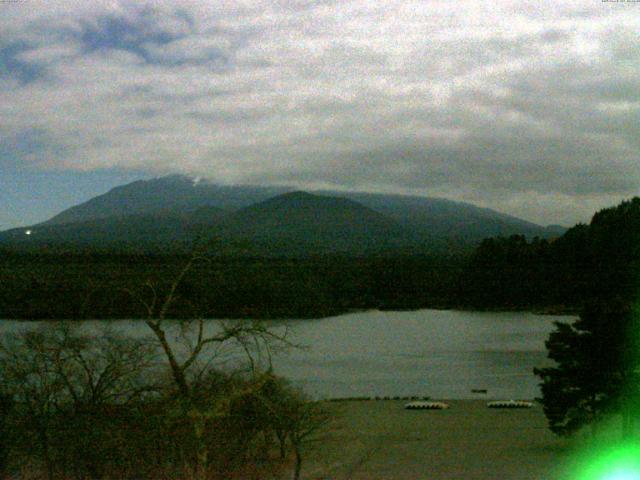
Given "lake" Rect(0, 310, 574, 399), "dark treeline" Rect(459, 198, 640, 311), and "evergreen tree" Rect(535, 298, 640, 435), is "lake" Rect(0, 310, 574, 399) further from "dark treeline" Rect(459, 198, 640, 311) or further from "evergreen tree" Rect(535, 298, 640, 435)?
"evergreen tree" Rect(535, 298, 640, 435)

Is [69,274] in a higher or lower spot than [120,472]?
higher

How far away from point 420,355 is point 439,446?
16.8 meters

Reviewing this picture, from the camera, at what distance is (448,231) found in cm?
7288

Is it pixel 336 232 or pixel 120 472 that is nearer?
pixel 120 472

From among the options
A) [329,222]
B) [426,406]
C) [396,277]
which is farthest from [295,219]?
[426,406]

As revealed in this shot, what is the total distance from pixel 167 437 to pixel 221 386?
405 millimetres

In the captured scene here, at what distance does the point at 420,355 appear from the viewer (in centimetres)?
2927

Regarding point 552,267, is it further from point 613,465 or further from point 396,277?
point 613,465

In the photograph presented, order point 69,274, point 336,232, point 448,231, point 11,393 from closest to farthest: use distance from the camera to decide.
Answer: point 11,393
point 69,274
point 336,232
point 448,231

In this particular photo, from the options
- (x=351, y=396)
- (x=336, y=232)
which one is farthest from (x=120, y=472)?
(x=336, y=232)

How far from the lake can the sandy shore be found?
104 inches

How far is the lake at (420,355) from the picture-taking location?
2219 cm

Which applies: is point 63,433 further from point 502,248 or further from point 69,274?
point 502,248

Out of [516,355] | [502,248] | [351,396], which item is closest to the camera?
[351,396]
